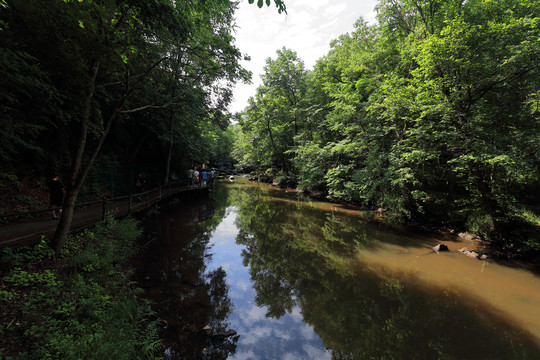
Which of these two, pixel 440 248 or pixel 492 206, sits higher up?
pixel 492 206

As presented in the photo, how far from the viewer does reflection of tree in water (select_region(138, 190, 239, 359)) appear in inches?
151

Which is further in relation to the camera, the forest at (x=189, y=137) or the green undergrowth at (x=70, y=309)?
the forest at (x=189, y=137)

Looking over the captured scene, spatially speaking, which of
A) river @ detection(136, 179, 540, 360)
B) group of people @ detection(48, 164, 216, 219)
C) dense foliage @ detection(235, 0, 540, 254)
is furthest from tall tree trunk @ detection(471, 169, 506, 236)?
group of people @ detection(48, 164, 216, 219)

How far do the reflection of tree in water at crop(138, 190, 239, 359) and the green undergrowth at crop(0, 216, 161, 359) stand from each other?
1.27 feet

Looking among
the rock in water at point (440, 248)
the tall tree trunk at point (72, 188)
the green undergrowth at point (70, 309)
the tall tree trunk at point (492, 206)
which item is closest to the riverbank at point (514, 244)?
the tall tree trunk at point (492, 206)

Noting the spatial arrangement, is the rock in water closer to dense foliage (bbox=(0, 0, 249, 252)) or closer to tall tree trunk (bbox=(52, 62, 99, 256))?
dense foliage (bbox=(0, 0, 249, 252))

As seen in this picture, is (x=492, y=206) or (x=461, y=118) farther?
(x=461, y=118)

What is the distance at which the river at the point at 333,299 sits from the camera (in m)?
4.05

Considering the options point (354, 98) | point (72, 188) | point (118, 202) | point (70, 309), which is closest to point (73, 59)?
point (72, 188)

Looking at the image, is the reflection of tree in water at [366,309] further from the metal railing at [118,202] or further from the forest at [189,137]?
the metal railing at [118,202]

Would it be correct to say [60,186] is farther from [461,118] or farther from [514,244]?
[514,244]

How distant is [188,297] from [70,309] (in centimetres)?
246

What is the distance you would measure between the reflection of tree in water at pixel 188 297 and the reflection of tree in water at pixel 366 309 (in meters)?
1.30

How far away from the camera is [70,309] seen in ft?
10.5
